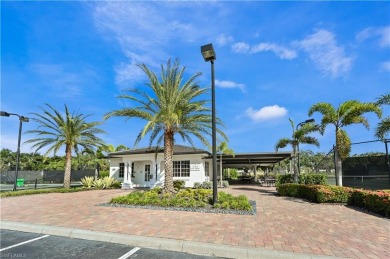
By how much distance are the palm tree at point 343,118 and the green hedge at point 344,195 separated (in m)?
1.45

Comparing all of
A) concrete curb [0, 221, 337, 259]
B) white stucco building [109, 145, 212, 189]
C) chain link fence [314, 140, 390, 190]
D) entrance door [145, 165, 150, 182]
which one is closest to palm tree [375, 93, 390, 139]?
chain link fence [314, 140, 390, 190]

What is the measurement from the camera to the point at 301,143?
1973 cm

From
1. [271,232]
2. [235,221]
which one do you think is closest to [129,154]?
[235,221]

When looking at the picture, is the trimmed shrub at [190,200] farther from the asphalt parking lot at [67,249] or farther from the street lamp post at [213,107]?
the asphalt parking lot at [67,249]

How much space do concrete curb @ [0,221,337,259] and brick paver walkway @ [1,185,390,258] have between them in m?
0.33

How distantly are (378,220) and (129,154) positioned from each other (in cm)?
2019

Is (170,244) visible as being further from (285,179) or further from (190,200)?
(285,179)

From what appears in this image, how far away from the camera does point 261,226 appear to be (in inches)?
292

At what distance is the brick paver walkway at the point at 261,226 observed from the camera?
18.5 ft

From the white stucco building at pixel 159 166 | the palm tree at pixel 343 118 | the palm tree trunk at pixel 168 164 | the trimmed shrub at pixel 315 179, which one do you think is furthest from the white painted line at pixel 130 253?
the white stucco building at pixel 159 166

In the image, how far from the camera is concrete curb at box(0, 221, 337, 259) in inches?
203

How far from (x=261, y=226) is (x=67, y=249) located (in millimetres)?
5286

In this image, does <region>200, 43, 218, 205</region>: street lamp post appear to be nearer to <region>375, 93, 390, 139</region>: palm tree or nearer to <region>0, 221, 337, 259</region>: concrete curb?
<region>0, 221, 337, 259</region>: concrete curb

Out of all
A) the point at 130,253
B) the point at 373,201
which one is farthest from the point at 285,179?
the point at 130,253
